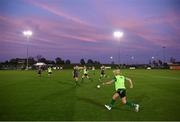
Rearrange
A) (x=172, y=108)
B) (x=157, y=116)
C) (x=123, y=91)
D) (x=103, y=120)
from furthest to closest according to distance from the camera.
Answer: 1. (x=172, y=108)
2. (x=123, y=91)
3. (x=157, y=116)
4. (x=103, y=120)

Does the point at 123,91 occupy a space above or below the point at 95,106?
above

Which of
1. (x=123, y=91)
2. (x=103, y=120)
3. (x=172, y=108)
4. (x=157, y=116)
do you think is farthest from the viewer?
(x=172, y=108)

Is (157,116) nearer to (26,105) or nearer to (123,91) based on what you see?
(123,91)

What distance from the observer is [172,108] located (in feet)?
43.0

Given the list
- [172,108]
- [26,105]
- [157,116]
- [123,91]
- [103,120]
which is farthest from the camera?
[26,105]

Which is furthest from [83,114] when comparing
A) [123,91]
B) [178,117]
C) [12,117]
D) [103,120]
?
[178,117]

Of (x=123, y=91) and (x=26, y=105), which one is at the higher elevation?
(x=123, y=91)

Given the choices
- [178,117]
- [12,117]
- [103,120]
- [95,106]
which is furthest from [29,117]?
[178,117]

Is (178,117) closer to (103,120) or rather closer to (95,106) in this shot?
(103,120)

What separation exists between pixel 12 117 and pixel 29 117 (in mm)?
689

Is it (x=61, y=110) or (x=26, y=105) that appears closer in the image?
(x=61, y=110)

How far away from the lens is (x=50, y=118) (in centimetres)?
1075

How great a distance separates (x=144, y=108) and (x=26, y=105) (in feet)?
19.8

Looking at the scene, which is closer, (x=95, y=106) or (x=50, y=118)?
(x=50, y=118)
